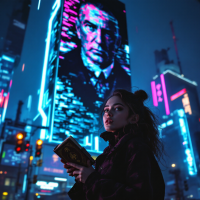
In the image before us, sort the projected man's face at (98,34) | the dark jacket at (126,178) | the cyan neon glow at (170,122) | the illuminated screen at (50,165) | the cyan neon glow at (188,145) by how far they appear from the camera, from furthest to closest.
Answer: the cyan neon glow at (170,122), the cyan neon glow at (188,145), the illuminated screen at (50,165), the projected man's face at (98,34), the dark jacket at (126,178)

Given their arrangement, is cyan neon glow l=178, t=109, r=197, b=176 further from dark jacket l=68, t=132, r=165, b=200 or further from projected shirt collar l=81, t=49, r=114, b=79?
dark jacket l=68, t=132, r=165, b=200

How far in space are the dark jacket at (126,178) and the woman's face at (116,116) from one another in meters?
0.25

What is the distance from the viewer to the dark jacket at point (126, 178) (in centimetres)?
150

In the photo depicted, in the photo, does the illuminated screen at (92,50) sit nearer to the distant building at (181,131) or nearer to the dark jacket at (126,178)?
the distant building at (181,131)

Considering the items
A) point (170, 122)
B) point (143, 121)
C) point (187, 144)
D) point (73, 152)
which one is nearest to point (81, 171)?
point (73, 152)

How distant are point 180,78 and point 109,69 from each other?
57.6 meters

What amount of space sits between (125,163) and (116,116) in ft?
1.94

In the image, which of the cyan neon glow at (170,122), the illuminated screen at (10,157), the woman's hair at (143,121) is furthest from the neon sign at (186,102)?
the woman's hair at (143,121)

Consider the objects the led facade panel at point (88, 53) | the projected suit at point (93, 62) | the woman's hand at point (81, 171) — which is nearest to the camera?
the woman's hand at point (81, 171)

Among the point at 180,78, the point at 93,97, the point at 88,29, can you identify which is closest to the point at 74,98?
the point at 93,97

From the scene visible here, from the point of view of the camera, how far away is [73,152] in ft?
5.87

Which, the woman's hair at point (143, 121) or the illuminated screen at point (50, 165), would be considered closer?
the woman's hair at point (143, 121)

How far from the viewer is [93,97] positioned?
48.3 meters

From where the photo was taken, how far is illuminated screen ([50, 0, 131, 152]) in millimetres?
40438
